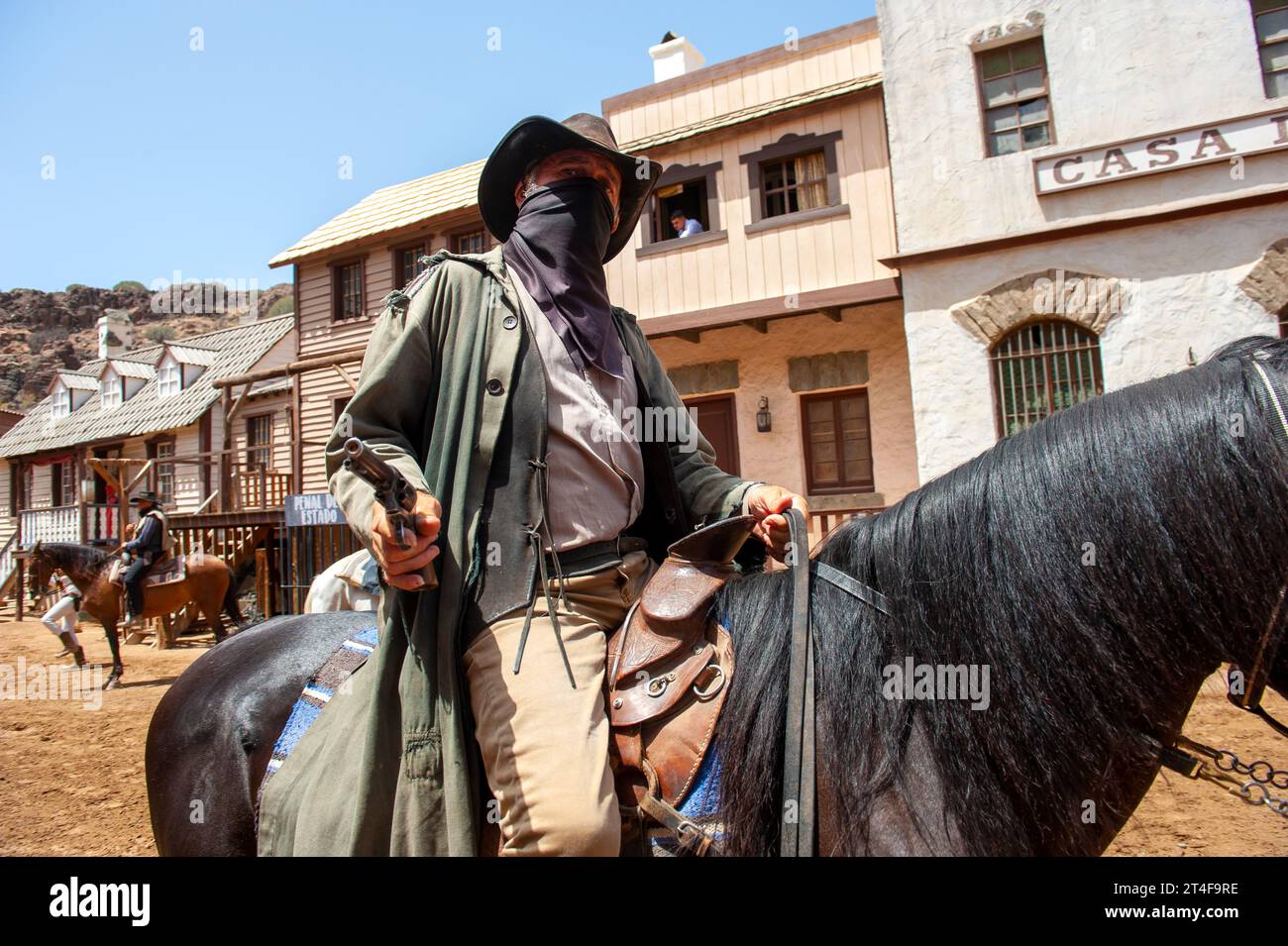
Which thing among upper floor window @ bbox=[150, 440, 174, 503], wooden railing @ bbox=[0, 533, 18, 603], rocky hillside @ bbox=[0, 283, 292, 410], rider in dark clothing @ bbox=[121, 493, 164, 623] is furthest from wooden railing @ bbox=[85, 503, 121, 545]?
rocky hillside @ bbox=[0, 283, 292, 410]

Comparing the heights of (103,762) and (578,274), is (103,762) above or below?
below

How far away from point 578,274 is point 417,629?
1012 mm

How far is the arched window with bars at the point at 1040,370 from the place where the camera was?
8086mm

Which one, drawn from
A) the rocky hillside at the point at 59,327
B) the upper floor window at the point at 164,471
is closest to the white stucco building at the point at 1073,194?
the upper floor window at the point at 164,471

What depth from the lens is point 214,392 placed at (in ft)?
73.0

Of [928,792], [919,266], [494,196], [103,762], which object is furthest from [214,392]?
[928,792]

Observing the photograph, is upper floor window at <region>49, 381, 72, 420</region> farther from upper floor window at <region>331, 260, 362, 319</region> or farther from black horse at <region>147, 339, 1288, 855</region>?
black horse at <region>147, 339, 1288, 855</region>

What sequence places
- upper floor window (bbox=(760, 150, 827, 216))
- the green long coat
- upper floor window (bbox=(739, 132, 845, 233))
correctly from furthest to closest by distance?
upper floor window (bbox=(760, 150, 827, 216)) < upper floor window (bbox=(739, 132, 845, 233)) < the green long coat

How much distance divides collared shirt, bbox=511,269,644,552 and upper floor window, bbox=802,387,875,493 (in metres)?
8.69

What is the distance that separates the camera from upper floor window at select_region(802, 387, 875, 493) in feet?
33.5

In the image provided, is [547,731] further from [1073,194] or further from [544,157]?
[1073,194]

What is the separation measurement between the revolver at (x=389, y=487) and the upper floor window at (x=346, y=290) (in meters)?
16.4

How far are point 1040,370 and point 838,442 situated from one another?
2.78 metres

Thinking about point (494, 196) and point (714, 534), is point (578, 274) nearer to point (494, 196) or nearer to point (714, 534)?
point (494, 196)
